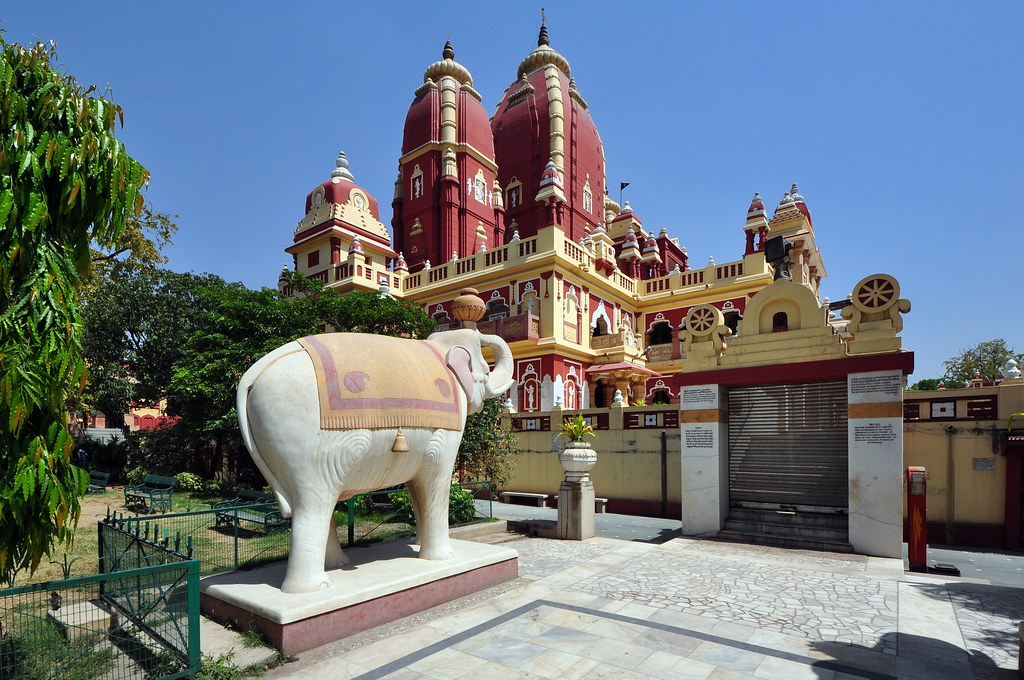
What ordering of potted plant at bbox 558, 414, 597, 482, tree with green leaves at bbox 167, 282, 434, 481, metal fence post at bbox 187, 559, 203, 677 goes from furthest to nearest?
tree with green leaves at bbox 167, 282, 434, 481 < potted plant at bbox 558, 414, 597, 482 < metal fence post at bbox 187, 559, 203, 677

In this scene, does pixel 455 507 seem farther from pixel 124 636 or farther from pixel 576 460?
pixel 124 636

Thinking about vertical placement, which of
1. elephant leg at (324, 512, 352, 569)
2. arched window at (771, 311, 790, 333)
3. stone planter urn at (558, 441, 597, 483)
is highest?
arched window at (771, 311, 790, 333)

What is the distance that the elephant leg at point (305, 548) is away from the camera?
503cm

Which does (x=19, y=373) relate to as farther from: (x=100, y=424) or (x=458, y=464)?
(x=100, y=424)

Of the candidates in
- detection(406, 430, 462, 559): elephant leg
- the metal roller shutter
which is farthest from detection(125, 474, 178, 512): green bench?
the metal roller shutter

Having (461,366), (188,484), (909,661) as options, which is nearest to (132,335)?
(188,484)

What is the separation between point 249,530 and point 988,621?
10838 millimetres

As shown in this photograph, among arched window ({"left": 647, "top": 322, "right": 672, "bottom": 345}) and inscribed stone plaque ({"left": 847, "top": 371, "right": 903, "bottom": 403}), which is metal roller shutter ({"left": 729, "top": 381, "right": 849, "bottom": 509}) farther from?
arched window ({"left": 647, "top": 322, "right": 672, "bottom": 345})

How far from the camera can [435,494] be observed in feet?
20.5

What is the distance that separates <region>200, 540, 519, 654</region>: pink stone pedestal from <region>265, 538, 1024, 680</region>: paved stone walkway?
0.46ft

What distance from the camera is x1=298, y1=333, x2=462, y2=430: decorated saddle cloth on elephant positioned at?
203 inches

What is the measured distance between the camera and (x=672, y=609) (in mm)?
5926

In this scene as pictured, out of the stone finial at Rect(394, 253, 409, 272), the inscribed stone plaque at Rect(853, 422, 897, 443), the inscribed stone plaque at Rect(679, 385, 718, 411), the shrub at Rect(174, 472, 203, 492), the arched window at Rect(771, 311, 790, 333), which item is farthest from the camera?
the stone finial at Rect(394, 253, 409, 272)

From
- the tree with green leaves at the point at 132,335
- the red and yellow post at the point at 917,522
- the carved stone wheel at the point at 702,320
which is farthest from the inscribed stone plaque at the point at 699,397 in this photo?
the tree with green leaves at the point at 132,335
